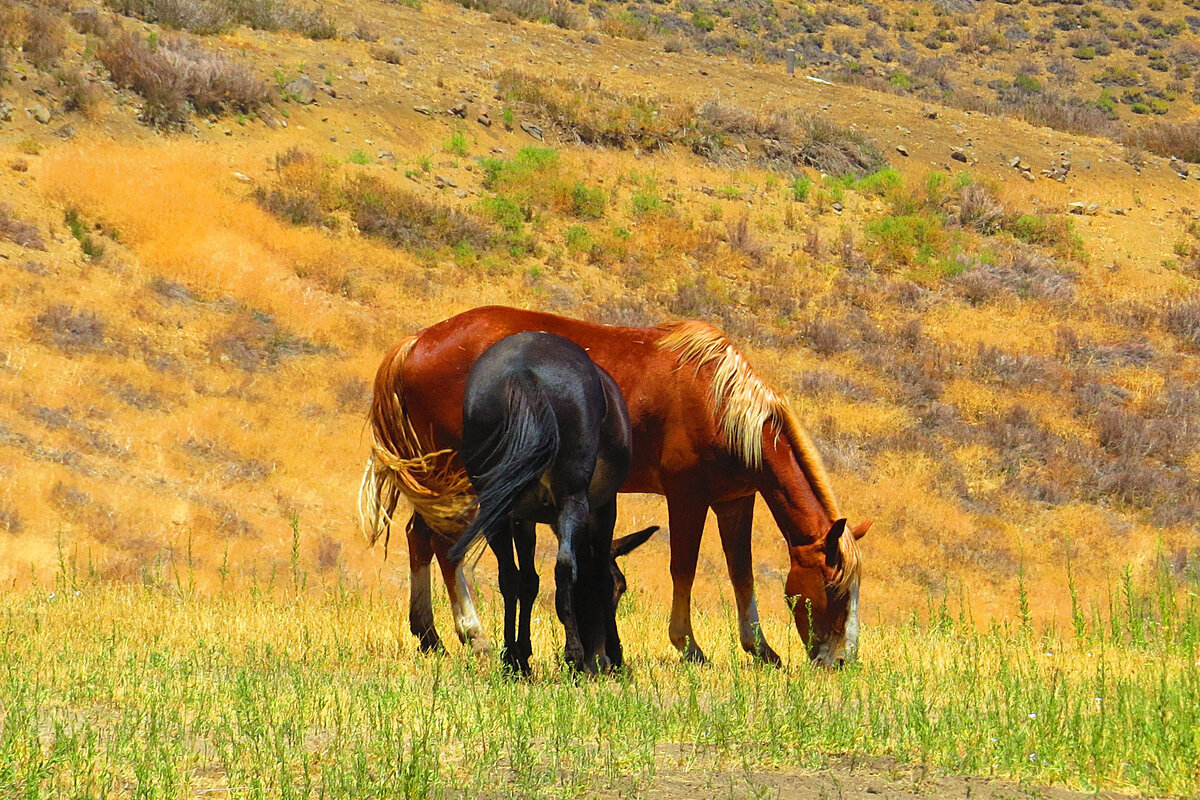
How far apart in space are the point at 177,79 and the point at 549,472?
73.8ft

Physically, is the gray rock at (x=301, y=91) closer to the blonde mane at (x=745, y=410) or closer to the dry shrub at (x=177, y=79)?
the dry shrub at (x=177, y=79)

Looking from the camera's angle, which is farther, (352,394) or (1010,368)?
(1010,368)

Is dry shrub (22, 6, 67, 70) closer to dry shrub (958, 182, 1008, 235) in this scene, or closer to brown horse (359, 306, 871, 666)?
brown horse (359, 306, 871, 666)

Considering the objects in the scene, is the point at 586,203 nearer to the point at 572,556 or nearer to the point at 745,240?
the point at 745,240

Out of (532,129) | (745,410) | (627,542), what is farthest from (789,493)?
(532,129)

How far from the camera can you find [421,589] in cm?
809

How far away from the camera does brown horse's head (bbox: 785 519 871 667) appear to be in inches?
303

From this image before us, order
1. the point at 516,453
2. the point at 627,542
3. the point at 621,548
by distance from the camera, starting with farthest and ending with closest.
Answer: the point at 627,542
the point at 621,548
the point at 516,453

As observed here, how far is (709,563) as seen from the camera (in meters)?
14.0

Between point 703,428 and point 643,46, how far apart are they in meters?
31.6

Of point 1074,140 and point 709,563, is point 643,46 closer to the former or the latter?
point 1074,140

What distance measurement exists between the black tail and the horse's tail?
1484 mm

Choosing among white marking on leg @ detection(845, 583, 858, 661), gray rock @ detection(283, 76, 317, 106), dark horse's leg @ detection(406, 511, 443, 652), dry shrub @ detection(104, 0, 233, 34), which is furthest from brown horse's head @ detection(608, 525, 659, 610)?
dry shrub @ detection(104, 0, 233, 34)

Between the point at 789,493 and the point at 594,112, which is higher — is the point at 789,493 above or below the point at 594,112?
above
